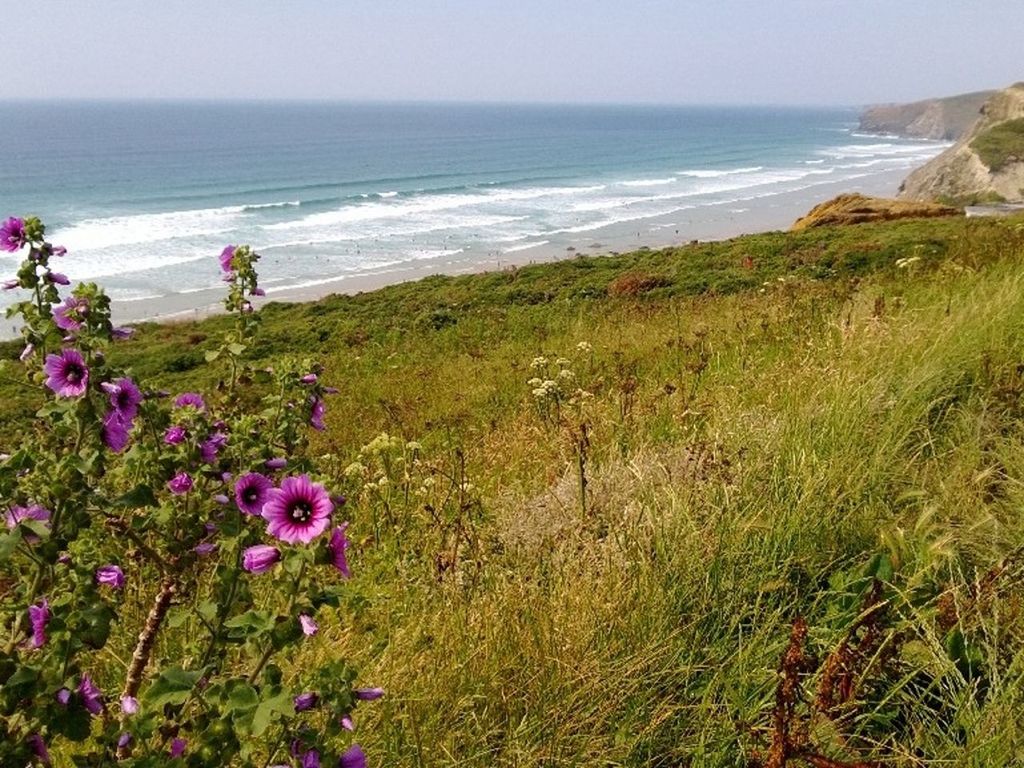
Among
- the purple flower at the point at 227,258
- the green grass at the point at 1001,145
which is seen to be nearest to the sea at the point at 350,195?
the green grass at the point at 1001,145

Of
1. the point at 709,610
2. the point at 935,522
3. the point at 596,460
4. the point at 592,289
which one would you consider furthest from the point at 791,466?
the point at 592,289

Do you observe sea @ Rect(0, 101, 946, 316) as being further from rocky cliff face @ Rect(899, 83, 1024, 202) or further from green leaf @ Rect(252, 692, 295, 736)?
green leaf @ Rect(252, 692, 295, 736)

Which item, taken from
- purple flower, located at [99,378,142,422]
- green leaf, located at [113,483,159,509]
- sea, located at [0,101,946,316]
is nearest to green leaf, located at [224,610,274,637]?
green leaf, located at [113,483,159,509]

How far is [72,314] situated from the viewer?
66.4 inches

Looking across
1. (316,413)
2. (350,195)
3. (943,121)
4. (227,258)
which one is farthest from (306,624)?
(943,121)

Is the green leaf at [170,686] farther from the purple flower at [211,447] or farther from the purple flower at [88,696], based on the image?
the purple flower at [211,447]

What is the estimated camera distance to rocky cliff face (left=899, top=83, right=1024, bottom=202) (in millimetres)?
49031

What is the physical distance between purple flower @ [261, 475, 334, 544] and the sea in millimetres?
32507

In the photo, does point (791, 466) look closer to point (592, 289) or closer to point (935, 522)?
point (935, 522)

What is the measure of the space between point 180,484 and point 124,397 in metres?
0.23

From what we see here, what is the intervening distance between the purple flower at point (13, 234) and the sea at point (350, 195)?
31598 mm

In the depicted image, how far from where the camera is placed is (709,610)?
8.14 feet

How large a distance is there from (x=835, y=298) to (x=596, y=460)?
512 cm

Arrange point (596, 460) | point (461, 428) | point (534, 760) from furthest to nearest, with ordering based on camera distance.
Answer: point (461, 428), point (596, 460), point (534, 760)
